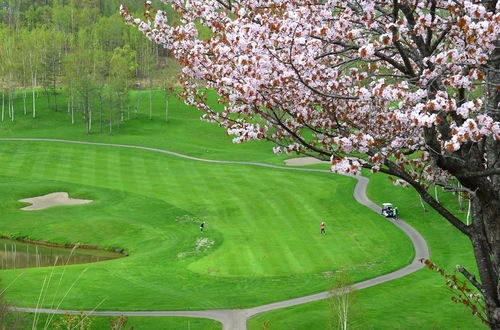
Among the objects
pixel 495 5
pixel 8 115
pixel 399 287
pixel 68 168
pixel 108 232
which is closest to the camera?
pixel 495 5

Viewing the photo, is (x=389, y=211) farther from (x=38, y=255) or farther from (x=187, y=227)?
(x=38, y=255)

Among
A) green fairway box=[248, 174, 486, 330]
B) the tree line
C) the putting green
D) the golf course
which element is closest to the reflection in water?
Result: the golf course

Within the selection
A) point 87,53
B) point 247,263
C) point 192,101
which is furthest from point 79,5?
point 192,101

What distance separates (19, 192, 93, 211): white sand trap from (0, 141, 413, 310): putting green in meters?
1.14

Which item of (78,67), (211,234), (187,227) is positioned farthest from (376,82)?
(78,67)

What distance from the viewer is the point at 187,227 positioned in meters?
50.8

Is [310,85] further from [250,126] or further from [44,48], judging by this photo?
[44,48]

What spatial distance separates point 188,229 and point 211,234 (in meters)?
3.13

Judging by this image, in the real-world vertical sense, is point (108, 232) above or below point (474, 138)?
below

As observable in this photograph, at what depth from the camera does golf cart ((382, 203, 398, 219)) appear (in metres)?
52.4

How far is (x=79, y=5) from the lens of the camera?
6914 inches

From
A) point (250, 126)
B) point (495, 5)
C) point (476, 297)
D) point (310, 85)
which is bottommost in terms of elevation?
point (476, 297)

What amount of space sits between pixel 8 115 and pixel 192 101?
9690 centimetres

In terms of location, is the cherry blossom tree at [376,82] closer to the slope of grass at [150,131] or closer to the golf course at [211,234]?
the golf course at [211,234]
